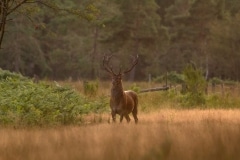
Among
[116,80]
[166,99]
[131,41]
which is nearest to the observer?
[116,80]

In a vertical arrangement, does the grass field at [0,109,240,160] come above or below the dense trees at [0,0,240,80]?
below

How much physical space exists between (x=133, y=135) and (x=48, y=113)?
5249 mm

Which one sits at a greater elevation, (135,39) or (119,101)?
(135,39)

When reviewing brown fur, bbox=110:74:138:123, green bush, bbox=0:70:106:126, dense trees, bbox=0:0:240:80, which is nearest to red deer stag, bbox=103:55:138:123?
brown fur, bbox=110:74:138:123

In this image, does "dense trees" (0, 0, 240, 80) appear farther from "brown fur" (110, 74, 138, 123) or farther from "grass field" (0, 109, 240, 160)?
"grass field" (0, 109, 240, 160)

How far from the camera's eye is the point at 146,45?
153 feet

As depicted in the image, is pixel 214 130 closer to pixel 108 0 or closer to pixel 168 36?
pixel 168 36

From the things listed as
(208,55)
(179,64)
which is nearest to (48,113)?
(208,55)

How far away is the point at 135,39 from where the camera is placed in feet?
149

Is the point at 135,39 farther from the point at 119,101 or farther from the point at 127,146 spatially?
the point at 127,146

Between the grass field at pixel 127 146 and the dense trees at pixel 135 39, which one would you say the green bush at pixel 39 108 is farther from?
the dense trees at pixel 135 39

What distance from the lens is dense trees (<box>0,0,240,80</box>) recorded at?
147ft

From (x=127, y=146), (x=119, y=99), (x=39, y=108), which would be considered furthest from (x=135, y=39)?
(x=127, y=146)

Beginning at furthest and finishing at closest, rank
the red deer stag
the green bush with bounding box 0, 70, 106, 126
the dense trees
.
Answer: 1. the dense trees
2. the red deer stag
3. the green bush with bounding box 0, 70, 106, 126
